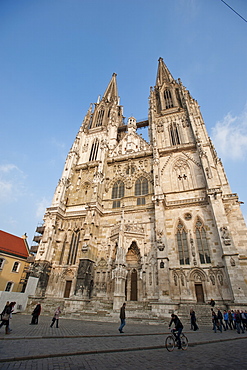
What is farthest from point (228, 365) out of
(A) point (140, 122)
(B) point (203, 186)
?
(A) point (140, 122)

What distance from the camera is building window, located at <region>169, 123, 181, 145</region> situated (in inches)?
993

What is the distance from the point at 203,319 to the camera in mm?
12750

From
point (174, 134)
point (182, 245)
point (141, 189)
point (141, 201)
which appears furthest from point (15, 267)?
point (174, 134)

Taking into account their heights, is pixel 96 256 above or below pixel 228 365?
above

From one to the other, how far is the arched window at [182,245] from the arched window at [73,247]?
35.0 ft

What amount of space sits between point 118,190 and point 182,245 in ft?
33.0

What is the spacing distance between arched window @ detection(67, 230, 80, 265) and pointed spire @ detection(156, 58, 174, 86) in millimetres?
30418

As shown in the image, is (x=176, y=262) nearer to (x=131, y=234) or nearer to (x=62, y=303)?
(x=131, y=234)

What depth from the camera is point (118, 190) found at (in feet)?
77.8

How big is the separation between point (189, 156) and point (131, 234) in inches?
462

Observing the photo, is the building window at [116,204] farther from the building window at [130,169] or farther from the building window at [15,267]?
the building window at [15,267]

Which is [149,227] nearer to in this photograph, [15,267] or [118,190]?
[118,190]

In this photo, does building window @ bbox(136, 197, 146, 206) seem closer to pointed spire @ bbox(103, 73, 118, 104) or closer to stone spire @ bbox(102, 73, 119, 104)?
stone spire @ bbox(102, 73, 119, 104)

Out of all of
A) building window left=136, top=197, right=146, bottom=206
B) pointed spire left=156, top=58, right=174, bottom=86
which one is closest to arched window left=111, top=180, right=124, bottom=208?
building window left=136, top=197, right=146, bottom=206
